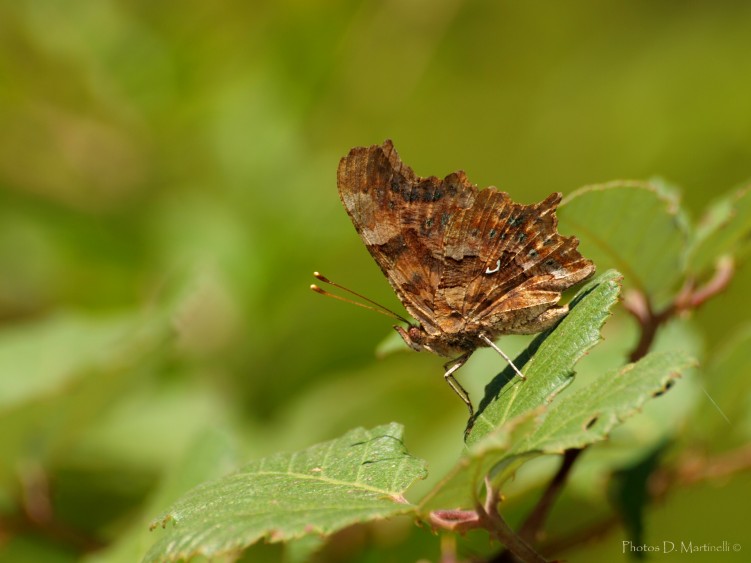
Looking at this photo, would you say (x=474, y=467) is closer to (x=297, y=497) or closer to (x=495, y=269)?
(x=297, y=497)

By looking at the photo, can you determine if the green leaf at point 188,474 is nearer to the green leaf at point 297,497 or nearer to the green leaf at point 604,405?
the green leaf at point 297,497

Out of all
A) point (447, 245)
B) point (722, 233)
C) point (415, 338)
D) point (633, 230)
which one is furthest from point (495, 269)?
point (722, 233)

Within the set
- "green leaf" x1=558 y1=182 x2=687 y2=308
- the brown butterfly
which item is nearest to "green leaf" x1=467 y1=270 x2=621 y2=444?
"green leaf" x1=558 y1=182 x2=687 y2=308

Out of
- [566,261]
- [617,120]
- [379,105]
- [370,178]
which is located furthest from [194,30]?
[566,261]

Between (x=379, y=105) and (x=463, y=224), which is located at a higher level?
(x=379, y=105)

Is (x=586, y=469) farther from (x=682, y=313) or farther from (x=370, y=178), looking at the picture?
(x=370, y=178)

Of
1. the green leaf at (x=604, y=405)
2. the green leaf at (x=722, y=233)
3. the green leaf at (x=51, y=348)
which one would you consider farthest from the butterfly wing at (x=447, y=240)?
the green leaf at (x=51, y=348)

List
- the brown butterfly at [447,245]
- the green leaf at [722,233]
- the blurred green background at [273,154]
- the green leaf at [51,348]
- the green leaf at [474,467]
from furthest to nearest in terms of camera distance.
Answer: the blurred green background at [273,154] → the green leaf at [51,348] → the brown butterfly at [447,245] → the green leaf at [722,233] → the green leaf at [474,467]

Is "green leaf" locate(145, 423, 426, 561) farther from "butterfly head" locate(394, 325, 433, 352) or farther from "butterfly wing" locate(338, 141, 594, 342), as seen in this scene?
"butterfly wing" locate(338, 141, 594, 342)
